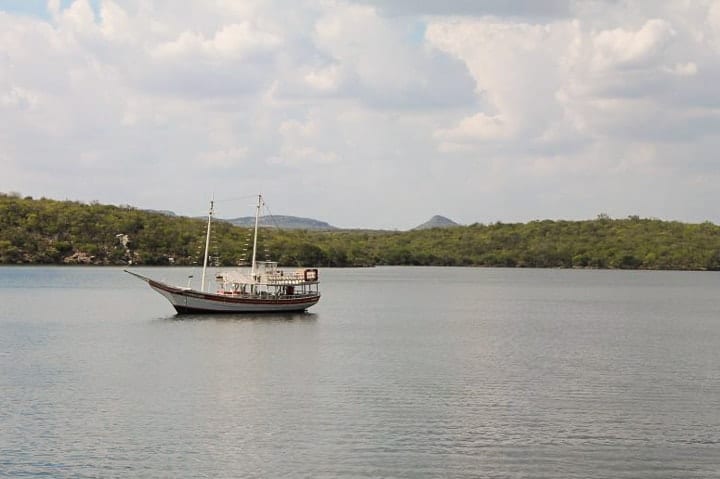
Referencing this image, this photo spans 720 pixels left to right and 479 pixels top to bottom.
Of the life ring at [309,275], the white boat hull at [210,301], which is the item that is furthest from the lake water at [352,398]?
the life ring at [309,275]

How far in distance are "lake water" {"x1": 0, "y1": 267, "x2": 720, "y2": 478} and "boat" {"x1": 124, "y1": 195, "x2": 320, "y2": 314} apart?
1.64 meters

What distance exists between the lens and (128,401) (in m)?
42.2

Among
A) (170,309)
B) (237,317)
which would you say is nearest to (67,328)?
(237,317)

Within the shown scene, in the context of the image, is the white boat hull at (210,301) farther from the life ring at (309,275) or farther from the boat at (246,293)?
the life ring at (309,275)

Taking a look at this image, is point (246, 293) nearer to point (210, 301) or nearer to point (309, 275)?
point (210, 301)

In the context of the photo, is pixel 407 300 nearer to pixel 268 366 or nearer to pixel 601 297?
pixel 601 297

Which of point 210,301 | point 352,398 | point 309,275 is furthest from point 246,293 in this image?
point 352,398

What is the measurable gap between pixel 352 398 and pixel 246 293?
46720mm

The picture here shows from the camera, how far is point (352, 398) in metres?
43.7

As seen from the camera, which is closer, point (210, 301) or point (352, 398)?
point (352, 398)

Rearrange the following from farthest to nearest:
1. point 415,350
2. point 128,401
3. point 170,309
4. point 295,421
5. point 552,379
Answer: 1. point 170,309
2. point 415,350
3. point 552,379
4. point 128,401
5. point 295,421

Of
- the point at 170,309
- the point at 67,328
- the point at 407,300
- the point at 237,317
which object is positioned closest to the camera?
the point at 67,328

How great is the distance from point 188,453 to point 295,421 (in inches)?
248

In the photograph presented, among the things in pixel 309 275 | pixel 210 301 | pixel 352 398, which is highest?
pixel 309 275
